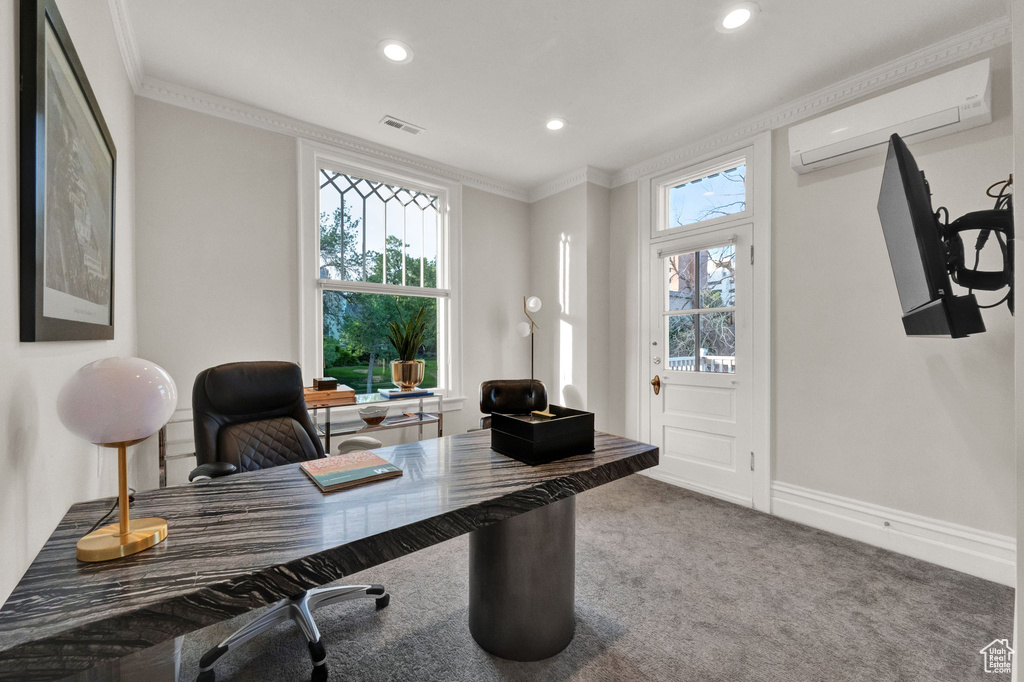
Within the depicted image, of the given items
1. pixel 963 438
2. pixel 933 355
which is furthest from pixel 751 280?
pixel 963 438

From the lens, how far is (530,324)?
4.42m

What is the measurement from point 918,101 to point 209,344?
4366 millimetres

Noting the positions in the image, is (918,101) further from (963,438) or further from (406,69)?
(406,69)

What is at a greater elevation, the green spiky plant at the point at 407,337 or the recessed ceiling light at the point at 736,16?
the recessed ceiling light at the point at 736,16

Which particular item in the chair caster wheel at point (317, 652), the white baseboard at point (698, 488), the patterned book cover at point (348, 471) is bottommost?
the white baseboard at point (698, 488)

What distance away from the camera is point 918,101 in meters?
2.27

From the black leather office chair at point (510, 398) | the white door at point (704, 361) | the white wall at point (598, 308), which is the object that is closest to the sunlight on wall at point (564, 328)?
the white wall at point (598, 308)

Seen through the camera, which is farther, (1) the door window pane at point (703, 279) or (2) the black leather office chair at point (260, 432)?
(1) the door window pane at point (703, 279)

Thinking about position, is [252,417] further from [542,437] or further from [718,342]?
[718,342]

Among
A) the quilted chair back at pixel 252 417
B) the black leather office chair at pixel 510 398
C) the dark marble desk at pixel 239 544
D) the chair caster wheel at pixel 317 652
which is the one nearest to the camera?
the dark marble desk at pixel 239 544

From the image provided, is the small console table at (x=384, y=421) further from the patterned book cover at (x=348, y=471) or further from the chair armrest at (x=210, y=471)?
the patterned book cover at (x=348, y=471)

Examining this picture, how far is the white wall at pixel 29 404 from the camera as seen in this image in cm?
91

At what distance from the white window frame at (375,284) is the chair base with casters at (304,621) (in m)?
1.72

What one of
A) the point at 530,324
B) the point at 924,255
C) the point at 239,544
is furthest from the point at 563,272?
the point at 239,544
